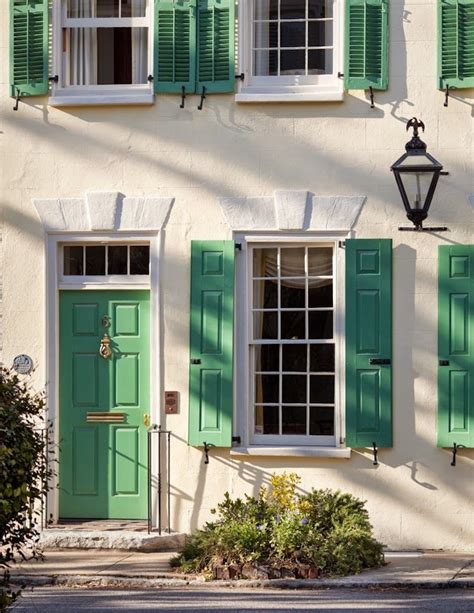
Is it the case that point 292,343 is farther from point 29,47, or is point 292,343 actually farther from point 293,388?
point 29,47

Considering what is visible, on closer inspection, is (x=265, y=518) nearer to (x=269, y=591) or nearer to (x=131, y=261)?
(x=269, y=591)

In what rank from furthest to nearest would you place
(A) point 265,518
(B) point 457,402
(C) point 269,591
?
(B) point 457,402 → (A) point 265,518 → (C) point 269,591

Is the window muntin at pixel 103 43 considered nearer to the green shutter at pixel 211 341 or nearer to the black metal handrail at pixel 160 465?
the green shutter at pixel 211 341

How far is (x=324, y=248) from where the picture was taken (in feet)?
42.6

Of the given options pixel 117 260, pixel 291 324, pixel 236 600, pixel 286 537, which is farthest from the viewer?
pixel 117 260

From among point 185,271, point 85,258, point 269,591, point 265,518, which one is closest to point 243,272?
point 185,271

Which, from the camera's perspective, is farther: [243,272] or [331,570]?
[243,272]

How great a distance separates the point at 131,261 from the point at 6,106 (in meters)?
1.93

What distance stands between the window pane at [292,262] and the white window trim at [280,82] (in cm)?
144

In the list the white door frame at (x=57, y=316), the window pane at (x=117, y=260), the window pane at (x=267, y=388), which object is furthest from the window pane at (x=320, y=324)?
the window pane at (x=117, y=260)

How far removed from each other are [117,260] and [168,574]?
3.37 meters

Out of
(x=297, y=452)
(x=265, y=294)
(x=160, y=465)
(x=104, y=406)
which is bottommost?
(x=160, y=465)

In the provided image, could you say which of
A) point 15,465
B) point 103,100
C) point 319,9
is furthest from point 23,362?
point 15,465

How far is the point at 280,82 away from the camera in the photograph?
13.0 metres
